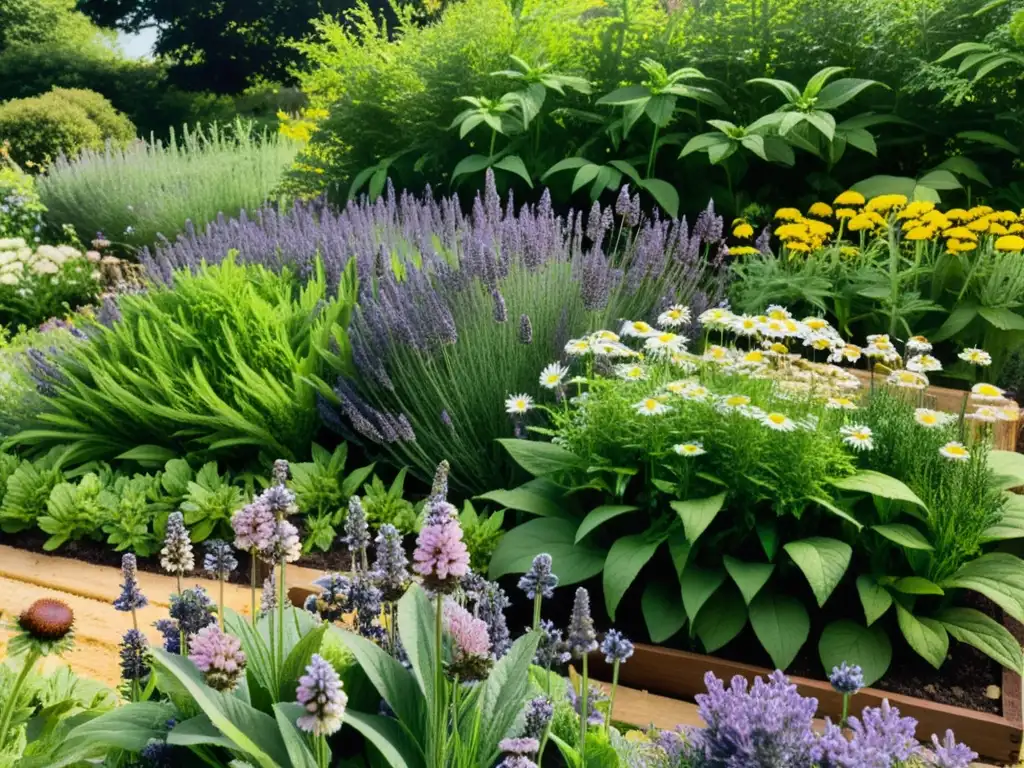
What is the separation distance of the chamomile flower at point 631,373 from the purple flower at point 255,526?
5.54 ft

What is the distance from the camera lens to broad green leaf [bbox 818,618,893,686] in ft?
8.09

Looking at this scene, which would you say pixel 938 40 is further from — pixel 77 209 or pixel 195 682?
pixel 77 209

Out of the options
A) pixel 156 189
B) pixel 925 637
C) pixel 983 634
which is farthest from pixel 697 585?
pixel 156 189

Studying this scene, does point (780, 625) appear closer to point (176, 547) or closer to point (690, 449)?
point (690, 449)

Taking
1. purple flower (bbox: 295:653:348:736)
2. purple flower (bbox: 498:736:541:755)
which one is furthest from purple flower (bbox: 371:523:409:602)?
purple flower (bbox: 295:653:348:736)

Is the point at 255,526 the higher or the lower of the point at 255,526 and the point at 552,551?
the higher

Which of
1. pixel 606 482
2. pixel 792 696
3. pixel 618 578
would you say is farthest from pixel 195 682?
pixel 606 482

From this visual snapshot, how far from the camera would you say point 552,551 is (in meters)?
2.73

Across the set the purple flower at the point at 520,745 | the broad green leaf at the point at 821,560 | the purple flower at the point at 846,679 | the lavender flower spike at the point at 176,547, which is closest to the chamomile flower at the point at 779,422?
the broad green leaf at the point at 821,560

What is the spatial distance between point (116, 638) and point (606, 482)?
1484 millimetres

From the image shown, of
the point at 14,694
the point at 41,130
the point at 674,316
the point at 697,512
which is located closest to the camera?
the point at 14,694

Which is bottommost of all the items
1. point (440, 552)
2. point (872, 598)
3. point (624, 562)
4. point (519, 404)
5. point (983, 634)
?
point (983, 634)

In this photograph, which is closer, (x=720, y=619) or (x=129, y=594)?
(x=129, y=594)

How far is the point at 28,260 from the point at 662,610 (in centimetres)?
625
